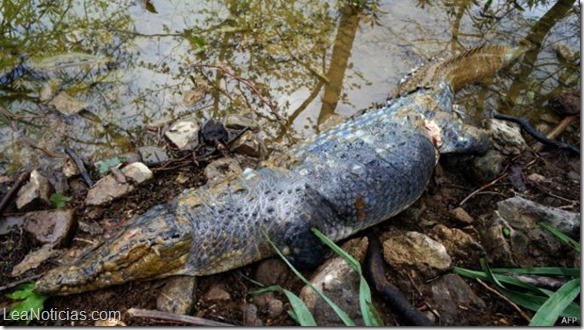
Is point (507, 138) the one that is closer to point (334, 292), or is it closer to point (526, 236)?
point (526, 236)

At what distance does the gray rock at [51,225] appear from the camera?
9.62 feet

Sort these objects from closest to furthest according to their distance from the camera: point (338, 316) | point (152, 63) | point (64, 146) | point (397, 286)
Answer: point (338, 316) < point (397, 286) < point (64, 146) < point (152, 63)

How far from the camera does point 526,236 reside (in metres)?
2.92

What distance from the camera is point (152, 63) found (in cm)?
455

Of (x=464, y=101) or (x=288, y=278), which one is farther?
(x=464, y=101)

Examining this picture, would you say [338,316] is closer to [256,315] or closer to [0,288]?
[256,315]

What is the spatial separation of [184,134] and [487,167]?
2.53m

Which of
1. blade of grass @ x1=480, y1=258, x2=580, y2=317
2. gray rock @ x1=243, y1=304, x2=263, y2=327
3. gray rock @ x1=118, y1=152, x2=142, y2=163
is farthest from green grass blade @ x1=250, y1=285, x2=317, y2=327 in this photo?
gray rock @ x1=118, y1=152, x2=142, y2=163

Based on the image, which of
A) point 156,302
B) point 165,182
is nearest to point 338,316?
point 156,302

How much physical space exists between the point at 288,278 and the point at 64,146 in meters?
2.26

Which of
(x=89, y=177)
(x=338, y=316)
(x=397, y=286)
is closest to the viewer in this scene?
(x=338, y=316)

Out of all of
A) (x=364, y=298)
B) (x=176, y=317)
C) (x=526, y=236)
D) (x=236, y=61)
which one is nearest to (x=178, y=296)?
(x=176, y=317)

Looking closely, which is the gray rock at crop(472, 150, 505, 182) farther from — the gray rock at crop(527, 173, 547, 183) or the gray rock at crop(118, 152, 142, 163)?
the gray rock at crop(118, 152, 142, 163)

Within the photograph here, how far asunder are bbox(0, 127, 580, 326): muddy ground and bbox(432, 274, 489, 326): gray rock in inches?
0.5
